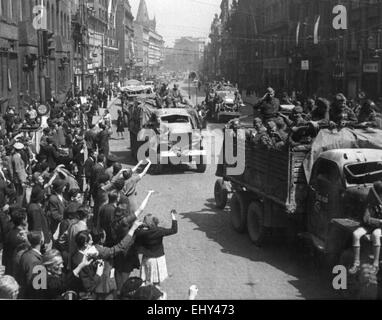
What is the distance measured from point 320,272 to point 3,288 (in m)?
5.44

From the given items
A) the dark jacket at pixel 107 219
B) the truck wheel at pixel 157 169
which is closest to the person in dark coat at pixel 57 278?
the dark jacket at pixel 107 219

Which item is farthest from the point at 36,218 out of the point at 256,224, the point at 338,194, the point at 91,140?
the point at 91,140

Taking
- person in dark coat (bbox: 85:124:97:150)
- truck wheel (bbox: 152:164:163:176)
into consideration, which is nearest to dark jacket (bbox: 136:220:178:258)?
person in dark coat (bbox: 85:124:97:150)

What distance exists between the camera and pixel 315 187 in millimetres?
9484

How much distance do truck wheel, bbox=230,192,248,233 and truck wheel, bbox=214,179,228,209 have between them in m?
1.44

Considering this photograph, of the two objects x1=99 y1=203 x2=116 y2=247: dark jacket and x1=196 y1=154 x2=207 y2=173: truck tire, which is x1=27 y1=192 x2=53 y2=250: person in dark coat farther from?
x1=196 y1=154 x2=207 y2=173: truck tire

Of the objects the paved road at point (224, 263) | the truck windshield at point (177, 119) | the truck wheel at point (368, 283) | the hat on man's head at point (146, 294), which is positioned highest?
the truck windshield at point (177, 119)

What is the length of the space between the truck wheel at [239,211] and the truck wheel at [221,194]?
1.44 meters

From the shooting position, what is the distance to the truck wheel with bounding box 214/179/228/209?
1422cm

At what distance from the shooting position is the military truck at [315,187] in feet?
28.1

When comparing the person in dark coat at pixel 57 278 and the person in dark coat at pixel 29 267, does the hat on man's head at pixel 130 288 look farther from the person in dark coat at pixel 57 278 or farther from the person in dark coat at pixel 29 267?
the person in dark coat at pixel 29 267

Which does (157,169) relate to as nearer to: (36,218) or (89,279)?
(36,218)

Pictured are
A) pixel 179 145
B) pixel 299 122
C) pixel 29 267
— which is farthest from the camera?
pixel 179 145

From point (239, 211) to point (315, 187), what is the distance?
3158mm
